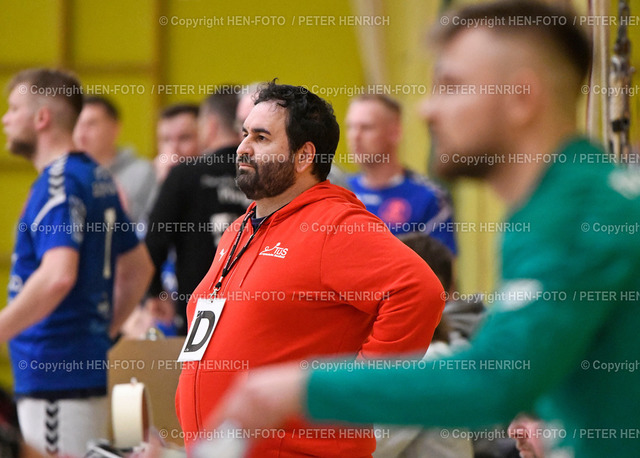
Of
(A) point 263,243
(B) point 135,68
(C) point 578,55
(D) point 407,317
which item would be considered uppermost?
(B) point 135,68

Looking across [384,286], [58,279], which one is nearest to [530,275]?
[384,286]

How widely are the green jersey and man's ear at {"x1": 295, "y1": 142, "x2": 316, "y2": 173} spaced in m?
1.42

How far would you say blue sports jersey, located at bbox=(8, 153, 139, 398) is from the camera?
11.2 ft

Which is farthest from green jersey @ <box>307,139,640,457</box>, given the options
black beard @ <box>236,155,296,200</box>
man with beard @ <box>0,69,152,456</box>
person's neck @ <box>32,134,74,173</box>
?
person's neck @ <box>32,134,74,173</box>

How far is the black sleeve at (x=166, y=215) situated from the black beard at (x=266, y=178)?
187 centimetres

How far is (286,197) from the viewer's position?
8.41ft

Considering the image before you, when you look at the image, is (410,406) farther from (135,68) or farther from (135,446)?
(135,68)

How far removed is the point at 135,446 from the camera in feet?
9.62

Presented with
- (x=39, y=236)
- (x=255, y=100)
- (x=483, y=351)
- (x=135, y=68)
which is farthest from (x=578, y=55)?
(x=135, y=68)

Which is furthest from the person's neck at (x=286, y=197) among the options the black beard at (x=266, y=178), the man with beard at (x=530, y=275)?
the man with beard at (x=530, y=275)

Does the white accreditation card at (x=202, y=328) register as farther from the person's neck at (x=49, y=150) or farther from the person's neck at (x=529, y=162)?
the person's neck at (x=49, y=150)

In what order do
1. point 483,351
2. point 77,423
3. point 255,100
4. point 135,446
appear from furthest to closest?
point 77,423 → point 135,446 → point 255,100 → point 483,351

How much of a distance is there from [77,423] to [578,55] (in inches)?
107

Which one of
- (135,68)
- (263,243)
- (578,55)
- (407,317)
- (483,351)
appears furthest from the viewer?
(135,68)
